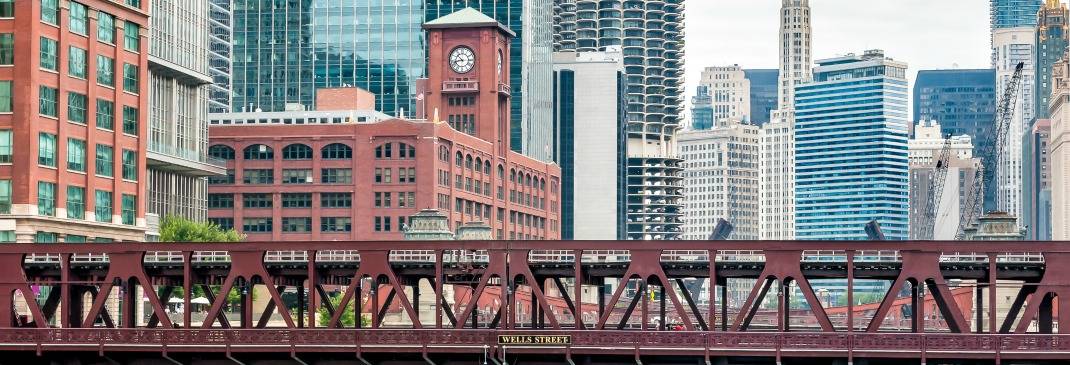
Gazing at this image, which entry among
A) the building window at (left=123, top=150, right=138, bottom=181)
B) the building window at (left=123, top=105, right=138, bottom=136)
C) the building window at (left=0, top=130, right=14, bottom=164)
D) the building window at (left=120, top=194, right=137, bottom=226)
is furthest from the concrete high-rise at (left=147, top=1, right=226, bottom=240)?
the building window at (left=0, top=130, right=14, bottom=164)

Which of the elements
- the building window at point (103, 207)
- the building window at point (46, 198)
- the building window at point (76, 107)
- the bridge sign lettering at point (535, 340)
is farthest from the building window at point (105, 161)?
the bridge sign lettering at point (535, 340)

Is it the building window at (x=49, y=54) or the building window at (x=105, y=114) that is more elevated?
the building window at (x=49, y=54)

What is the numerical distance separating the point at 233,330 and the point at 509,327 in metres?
12.5

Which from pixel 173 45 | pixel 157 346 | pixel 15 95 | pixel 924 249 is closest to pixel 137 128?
pixel 15 95

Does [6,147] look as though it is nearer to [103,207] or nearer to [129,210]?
[103,207]

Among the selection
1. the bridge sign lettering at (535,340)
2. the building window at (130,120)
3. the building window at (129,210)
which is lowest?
the bridge sign lettering at (535,340)

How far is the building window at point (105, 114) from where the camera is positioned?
5344 inches

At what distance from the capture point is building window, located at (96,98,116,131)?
136m

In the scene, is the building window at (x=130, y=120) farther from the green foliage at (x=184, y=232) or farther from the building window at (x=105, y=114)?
the green foliage at (x=184, y=232)

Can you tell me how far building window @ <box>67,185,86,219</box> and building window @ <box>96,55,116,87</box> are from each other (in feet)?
23.8

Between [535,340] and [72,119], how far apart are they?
50.6 metres

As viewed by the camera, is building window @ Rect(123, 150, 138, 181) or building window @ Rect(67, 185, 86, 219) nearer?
building window @ Rect(67, 185, 86, 219)

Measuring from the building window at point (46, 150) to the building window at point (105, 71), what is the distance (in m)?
6.42

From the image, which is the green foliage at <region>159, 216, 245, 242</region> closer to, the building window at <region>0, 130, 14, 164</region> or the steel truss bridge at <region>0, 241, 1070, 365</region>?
the building window at <region>0, 130, 14, 164</region>
